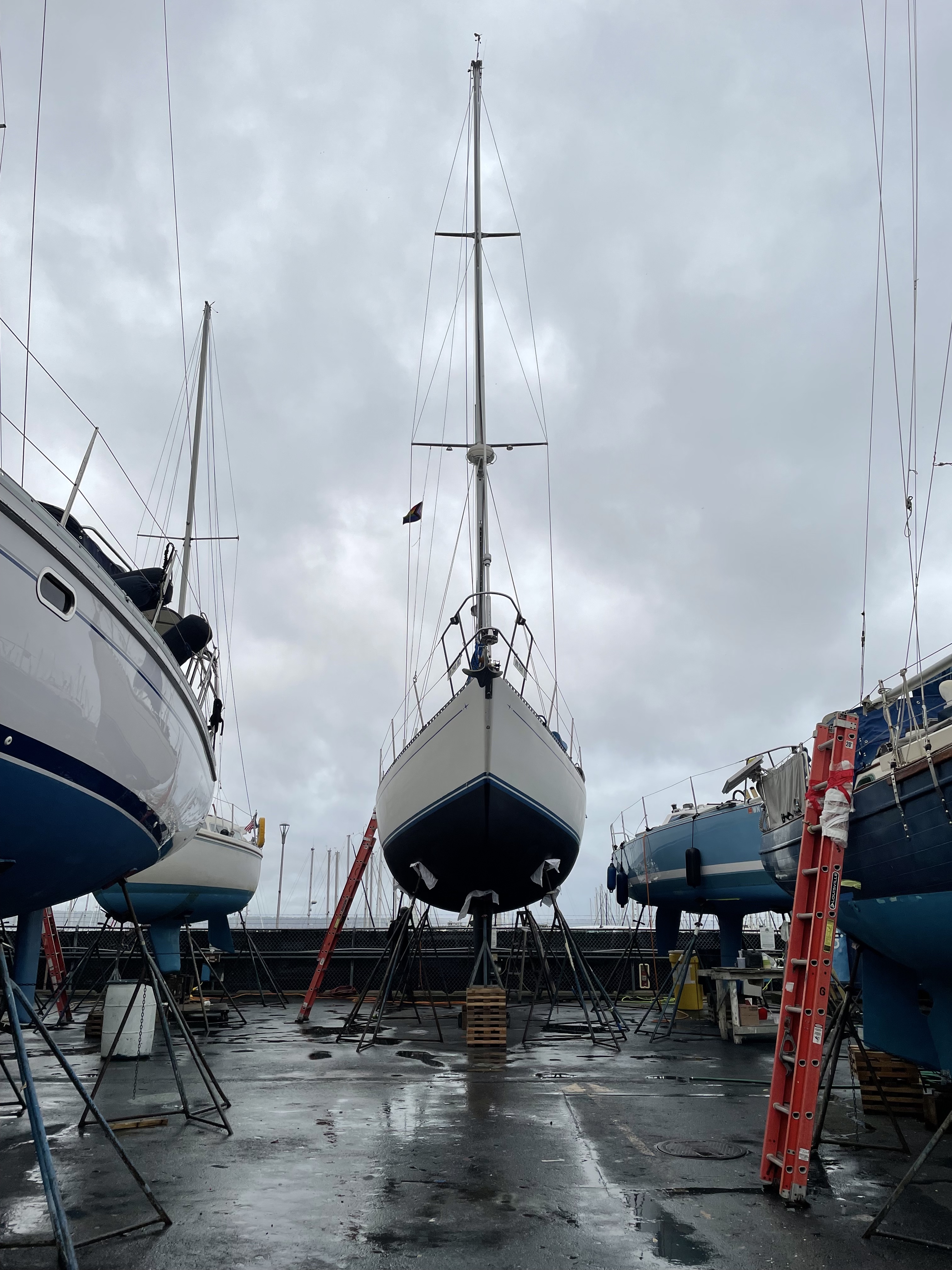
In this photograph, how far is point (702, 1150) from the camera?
231 inches

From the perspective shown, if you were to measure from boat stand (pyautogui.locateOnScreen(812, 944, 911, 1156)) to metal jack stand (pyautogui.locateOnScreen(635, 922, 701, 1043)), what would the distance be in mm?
5470

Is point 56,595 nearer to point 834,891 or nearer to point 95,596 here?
point 95,596

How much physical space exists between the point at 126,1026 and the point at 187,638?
583 centimetres

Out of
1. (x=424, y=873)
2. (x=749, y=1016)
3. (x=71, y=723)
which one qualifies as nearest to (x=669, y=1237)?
(x=71, y=723)

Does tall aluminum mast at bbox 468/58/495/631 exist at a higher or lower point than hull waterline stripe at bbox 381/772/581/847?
higher

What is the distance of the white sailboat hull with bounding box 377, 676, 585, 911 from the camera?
10.6m

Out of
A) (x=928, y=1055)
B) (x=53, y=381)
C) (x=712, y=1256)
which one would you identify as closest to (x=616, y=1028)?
(x=928, y=1055)

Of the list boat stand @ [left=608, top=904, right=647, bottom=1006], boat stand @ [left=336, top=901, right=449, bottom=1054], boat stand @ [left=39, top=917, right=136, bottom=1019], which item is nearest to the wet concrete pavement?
boat stand @ [left=336, top=901, right=449, bottom=1054]

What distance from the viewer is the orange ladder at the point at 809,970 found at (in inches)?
187

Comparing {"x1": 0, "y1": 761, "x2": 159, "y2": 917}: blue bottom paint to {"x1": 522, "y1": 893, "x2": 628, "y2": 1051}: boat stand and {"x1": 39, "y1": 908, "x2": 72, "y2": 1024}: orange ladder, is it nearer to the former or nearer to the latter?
{"x1": 522, "y1": 893, "x2": 628, "y2": 1051}: boat stand

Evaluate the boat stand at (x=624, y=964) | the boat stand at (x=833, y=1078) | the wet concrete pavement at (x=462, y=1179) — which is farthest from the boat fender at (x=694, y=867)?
the boat stand at (x=833, y=1078)

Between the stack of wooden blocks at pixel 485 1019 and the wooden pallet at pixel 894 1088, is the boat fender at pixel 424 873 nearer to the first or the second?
the stack of wooden blocks at pixel 485 1019

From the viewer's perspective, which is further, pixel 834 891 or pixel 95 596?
pixel 834 891

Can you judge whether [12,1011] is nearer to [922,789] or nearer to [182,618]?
[182,618]
